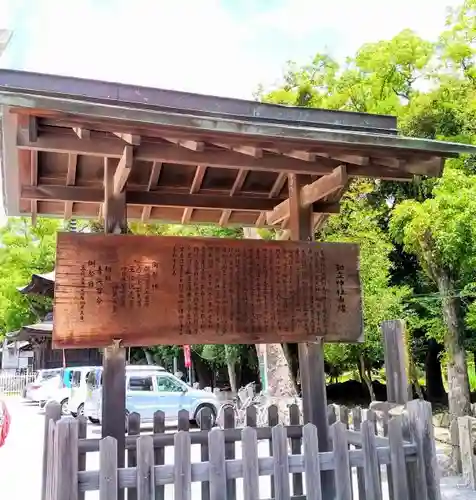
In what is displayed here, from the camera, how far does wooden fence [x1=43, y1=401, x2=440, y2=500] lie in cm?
338

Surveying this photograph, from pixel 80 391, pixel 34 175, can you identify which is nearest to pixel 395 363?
pixel 34 175

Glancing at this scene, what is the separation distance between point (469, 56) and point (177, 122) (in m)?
17.2

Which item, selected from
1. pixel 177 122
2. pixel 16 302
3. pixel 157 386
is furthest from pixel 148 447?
pixel 16 302

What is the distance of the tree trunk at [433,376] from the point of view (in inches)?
715

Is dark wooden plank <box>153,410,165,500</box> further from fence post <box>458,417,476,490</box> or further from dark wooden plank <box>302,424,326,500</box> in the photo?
fence post <box>458,417,476,490</box>

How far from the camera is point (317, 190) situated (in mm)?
4875

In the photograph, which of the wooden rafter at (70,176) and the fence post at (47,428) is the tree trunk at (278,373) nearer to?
the wooden rafter at (70,176)

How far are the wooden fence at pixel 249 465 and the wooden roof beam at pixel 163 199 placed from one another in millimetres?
2006

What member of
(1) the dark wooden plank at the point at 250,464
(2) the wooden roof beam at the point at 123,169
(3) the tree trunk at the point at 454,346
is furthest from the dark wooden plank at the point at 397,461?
(3) the tree trunk at the point at 454,346

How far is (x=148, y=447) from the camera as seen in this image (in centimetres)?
344

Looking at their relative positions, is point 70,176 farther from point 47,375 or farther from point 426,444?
point 47,375

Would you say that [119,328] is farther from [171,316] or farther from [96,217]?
[96,217]

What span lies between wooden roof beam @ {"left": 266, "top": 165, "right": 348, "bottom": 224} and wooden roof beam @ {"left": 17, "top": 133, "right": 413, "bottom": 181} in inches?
4.1

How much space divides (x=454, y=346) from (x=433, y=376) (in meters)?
7.77
